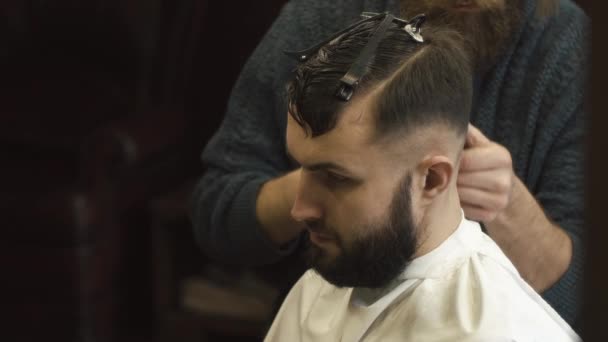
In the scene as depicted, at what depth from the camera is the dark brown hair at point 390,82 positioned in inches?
30.5

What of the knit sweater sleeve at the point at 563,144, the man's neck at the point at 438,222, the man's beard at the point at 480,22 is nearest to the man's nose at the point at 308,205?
the man's neck at the point at 438,222

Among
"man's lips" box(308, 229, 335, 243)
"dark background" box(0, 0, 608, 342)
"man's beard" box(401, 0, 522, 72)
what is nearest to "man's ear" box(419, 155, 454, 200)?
"man's lips" box(308, 229, 335, 243)

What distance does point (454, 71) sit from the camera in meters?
0.82

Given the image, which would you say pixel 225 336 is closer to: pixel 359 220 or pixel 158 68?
pixel 158 68

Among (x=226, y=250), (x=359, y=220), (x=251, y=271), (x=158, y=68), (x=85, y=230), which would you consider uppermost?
(x=359, y=220)

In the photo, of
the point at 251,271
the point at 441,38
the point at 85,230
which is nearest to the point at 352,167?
the point at 441,38

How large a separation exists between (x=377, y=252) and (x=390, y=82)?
16cm

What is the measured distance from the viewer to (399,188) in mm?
806

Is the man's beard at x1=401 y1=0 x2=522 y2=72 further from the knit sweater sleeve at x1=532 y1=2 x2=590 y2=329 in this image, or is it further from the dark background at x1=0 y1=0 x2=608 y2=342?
the dark background at x1=0 y1=0 x2=608 y2=342

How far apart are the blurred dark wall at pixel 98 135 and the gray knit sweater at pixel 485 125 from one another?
87cm

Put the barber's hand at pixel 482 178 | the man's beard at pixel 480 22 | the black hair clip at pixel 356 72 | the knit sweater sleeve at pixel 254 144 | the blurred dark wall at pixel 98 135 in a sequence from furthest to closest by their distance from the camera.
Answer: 1. the blurred dark wall at pixel 98 135
2. the knit sweater sleeve at pixel 254 144
3. the man's beard at pixel 480 22
4. the barber's hand at pixel 482 178
5. the black hair clip at pixel 356 72

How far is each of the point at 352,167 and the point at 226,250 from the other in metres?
0.54

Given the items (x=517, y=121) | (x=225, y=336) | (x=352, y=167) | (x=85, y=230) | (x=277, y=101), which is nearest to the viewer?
(x=352, y=167)

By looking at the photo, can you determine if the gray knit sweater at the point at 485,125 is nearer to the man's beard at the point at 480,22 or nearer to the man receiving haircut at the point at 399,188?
the man's beard at the point at 480,22
